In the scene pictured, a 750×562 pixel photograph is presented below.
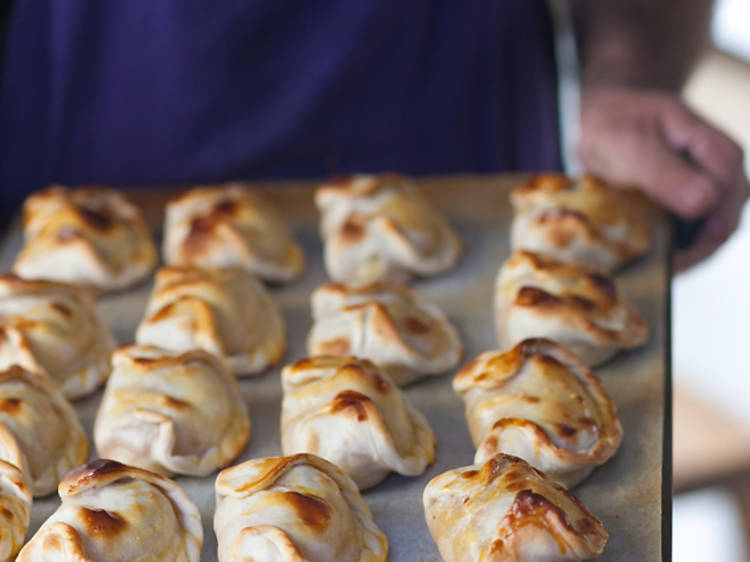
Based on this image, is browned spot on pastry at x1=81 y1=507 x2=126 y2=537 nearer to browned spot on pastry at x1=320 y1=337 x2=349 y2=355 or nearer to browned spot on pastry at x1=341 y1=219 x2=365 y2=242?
browned spot on pastry at x1=320 y1=337 x2=349 y2=355

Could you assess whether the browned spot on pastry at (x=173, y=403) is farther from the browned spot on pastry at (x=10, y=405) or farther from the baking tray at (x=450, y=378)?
the browned spot on pastry at (x=10, y=405)

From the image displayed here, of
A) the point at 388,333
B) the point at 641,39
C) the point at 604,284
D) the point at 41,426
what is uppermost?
the point at 641,39

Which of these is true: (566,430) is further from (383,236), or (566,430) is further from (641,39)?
(641,39)

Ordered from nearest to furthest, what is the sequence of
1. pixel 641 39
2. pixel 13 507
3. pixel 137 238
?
pixel 13 507 < pixel 137 238 < pixel 641 39

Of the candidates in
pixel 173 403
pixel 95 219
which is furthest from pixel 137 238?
pixel 173 403

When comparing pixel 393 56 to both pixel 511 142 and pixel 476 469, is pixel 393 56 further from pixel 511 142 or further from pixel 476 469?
pixel 476 469

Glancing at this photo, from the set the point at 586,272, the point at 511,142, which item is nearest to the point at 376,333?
the point at 586,272

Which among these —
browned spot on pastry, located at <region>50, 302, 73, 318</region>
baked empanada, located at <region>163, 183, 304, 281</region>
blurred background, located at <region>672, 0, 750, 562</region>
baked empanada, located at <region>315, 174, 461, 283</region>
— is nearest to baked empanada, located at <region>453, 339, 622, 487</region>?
baked empanada, located at <region>315, 174, 461, 283</region>

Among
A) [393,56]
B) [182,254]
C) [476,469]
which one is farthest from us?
[393,56]
